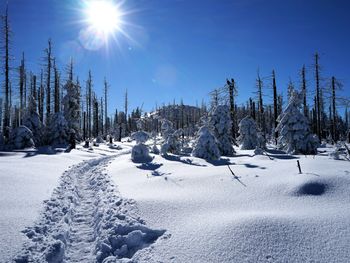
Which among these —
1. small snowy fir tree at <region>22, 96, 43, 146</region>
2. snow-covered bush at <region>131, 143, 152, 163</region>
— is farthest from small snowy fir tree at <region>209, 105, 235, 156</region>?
small snowy fir tree at <region>22, 96, 43, 146</region>

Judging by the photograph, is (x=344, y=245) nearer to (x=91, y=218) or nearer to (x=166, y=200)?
(x=166, y=200)

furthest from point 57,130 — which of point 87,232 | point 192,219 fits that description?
point 192,219

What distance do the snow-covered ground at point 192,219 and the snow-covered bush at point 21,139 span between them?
14.7m

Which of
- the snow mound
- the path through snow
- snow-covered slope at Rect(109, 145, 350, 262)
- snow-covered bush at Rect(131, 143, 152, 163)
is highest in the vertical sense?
snow-covered bush at Rect(131, 143, 152, 163)

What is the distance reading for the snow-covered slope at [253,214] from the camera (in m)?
4.60

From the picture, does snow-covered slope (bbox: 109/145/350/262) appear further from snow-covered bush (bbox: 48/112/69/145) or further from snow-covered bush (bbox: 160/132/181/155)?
snow-covered bush (bbox: 48/112/69/145)

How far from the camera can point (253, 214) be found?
582 centimetres

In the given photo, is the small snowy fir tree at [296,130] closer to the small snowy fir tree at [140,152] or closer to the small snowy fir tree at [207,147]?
the small snowy fir tree at [207,147]

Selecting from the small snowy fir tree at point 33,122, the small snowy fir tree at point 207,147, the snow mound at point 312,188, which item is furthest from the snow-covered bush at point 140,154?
the small snowy fir tree at point 33,122

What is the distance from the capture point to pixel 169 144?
2191cm

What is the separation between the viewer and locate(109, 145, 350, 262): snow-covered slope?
4.60m

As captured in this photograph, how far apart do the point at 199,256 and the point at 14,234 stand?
3.94 meters

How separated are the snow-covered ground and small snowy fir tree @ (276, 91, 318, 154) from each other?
35.1 feet

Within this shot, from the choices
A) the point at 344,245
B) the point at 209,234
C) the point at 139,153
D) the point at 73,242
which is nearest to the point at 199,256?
the point at 209,234
